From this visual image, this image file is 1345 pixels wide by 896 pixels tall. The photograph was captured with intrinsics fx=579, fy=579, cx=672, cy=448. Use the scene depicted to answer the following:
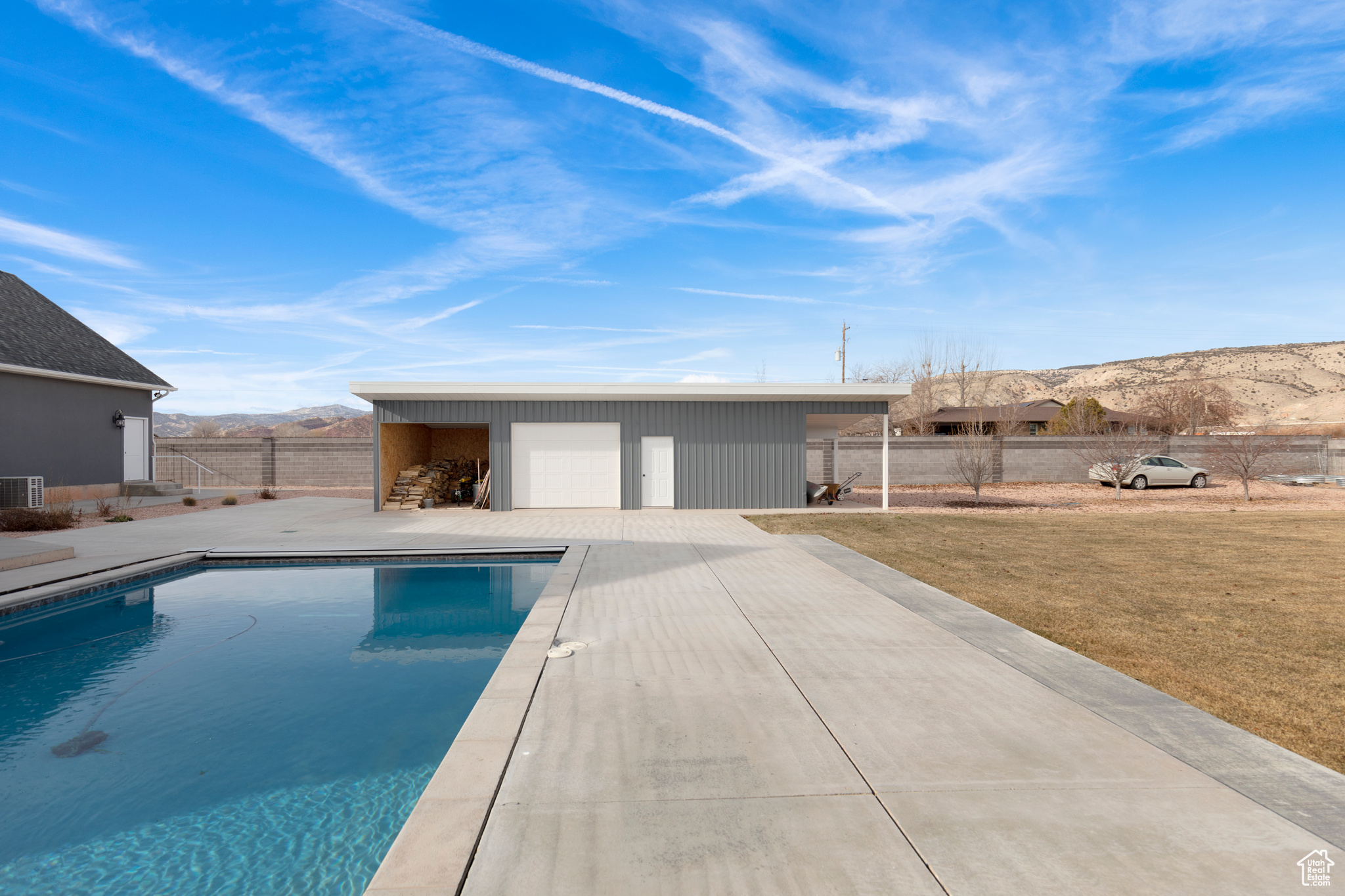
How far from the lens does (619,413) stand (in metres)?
14.9

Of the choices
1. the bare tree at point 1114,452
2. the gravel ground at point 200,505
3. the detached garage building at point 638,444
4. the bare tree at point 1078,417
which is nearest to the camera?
the gravel ground at point 200,505

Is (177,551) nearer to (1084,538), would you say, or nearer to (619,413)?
(619,413)

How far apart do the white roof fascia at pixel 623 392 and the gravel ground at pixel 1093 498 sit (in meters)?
3.76

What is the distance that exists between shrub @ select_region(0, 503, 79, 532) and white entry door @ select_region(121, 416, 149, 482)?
6.24 metres

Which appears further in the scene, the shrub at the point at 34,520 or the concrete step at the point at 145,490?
the concrete step at the point at 145,490

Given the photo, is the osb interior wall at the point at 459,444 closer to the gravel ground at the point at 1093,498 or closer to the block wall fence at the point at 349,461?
the block wall fence at the point at 349,461

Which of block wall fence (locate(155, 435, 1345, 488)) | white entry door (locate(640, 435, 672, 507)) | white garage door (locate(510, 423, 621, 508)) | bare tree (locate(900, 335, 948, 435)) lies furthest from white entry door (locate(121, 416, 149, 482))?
bare tree (locate(900, 335, 948, 435))

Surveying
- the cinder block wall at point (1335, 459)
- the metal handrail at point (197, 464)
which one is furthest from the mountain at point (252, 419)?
the cinder block wall at point (1335, 459)

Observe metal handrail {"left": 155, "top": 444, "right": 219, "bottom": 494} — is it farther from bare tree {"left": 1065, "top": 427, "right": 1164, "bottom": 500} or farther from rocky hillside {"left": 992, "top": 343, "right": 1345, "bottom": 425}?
rocky hillside {"left": 992, "top": 343, "right": 1345, "bottom": 425}

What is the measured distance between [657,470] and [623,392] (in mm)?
2276

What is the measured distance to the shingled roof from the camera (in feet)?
51.7

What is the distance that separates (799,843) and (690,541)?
7.88 metres

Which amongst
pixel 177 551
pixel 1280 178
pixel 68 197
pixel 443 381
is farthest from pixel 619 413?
pixel 1280 178

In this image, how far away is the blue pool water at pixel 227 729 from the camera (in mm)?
2758
